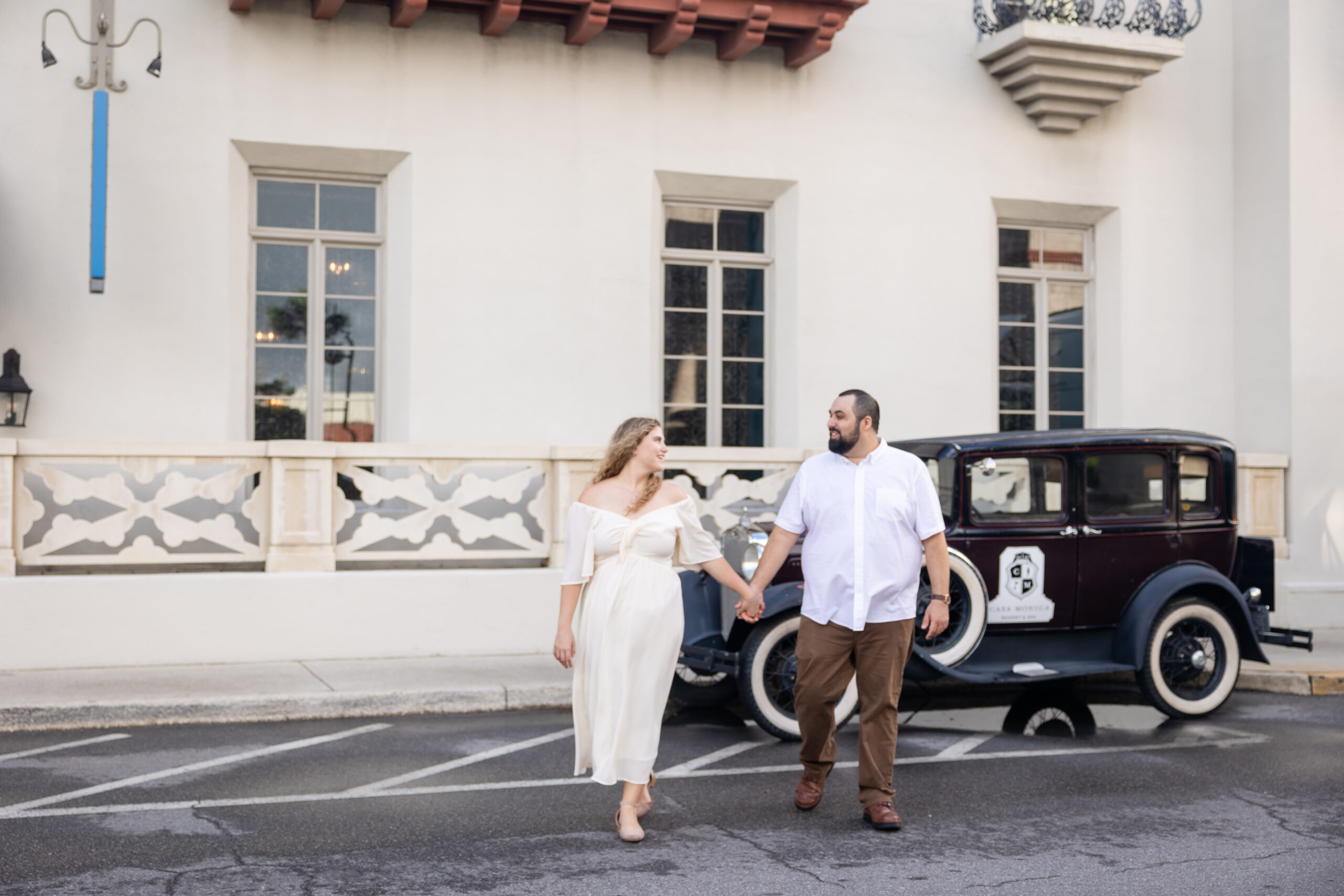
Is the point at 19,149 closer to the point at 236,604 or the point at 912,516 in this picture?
the point at 236,604

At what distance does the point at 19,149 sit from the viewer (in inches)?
418

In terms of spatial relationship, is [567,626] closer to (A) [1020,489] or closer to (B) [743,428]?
(A) [1020,489]

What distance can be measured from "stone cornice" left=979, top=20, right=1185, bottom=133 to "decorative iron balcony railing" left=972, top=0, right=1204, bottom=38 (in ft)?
0.45

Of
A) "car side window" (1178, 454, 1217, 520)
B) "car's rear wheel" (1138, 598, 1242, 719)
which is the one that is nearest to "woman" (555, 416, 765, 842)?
"car's rear wheel" (1138, 598, 1242, 719)

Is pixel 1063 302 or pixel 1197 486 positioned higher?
pixel 1063 302

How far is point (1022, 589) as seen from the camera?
845 centimetres

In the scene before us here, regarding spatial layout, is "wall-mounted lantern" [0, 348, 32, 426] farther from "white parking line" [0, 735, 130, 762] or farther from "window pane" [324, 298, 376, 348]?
"white parking line" [0, 735, 130, 762]

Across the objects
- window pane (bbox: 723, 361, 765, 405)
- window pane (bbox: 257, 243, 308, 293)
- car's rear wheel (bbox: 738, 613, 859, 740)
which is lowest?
car's rear wheel (bbox: 738, 613, 859, 740)

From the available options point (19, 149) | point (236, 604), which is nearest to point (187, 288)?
point (19, 149)

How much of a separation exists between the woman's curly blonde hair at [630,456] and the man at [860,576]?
672mm

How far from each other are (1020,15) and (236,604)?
894 cm

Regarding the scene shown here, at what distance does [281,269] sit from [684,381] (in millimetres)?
3791

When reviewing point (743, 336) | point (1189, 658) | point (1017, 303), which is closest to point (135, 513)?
point (743, 336)

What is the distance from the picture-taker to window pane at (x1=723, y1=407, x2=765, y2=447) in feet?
42.6
